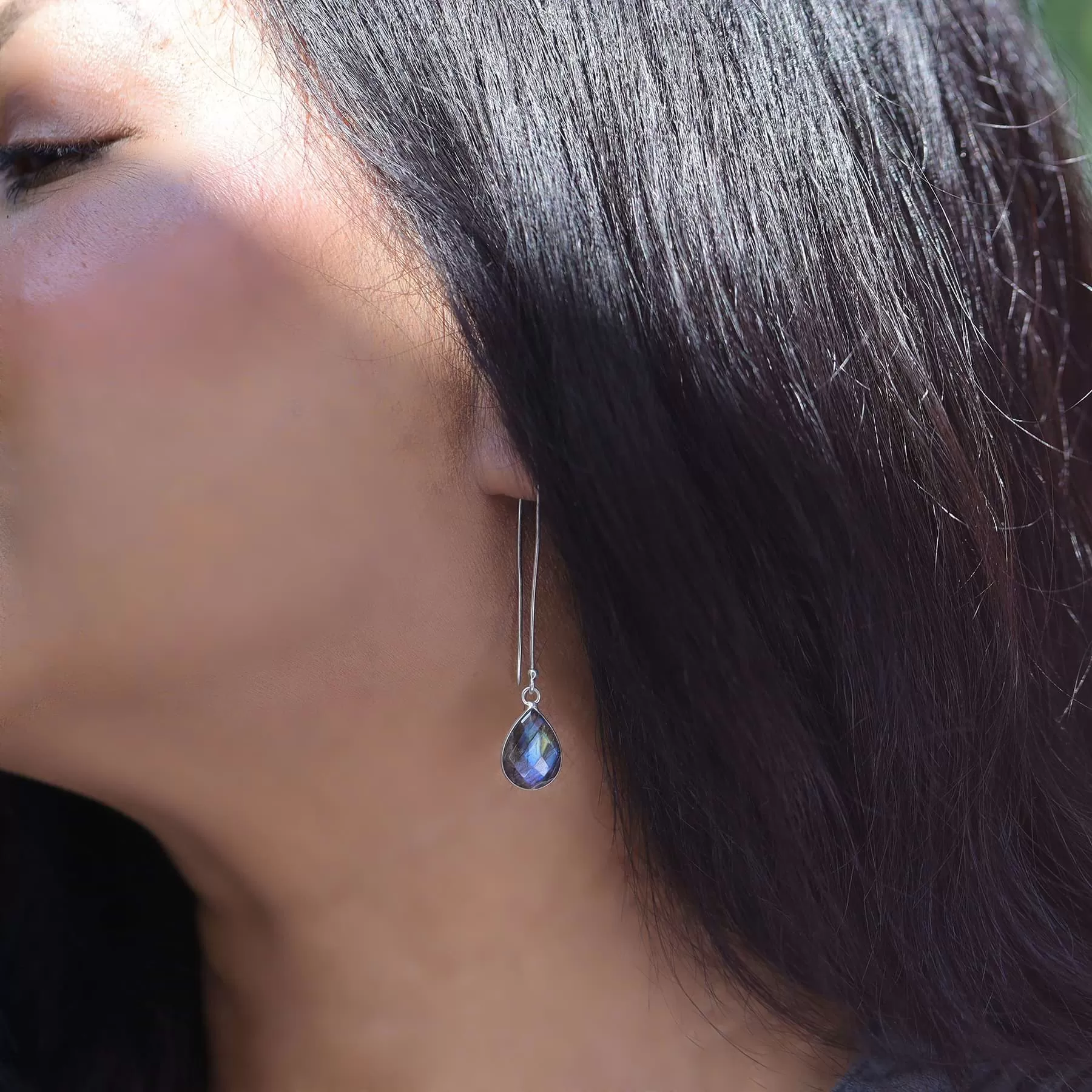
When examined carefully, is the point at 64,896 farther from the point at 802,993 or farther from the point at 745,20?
the point at 745,20

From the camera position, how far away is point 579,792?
3.84 ft

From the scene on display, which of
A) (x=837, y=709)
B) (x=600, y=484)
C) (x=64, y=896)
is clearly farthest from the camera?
(x=64, y=896)

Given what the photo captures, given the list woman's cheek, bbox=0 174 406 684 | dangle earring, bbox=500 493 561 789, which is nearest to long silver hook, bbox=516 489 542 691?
dangle earring, bbox=500 493 561 789

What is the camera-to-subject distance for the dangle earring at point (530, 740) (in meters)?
1.07

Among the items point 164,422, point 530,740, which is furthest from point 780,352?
point 164,422

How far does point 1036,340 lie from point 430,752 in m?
0.67

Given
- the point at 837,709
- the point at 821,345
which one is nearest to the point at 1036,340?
the point at 821,345

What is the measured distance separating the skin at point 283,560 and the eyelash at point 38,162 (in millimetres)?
12

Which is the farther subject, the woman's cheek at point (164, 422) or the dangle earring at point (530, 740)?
the dangle earring at point (530, 740)

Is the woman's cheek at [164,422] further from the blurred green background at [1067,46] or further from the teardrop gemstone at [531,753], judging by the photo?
the blurred green background at [1067,46]

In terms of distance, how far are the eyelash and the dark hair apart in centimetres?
20

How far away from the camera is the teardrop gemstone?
3.52 ft

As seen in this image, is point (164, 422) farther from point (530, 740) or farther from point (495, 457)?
point (530, 740)

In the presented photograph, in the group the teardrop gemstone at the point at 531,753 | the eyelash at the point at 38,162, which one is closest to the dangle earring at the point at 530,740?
the teardrop gemstone at the point at 531,753
